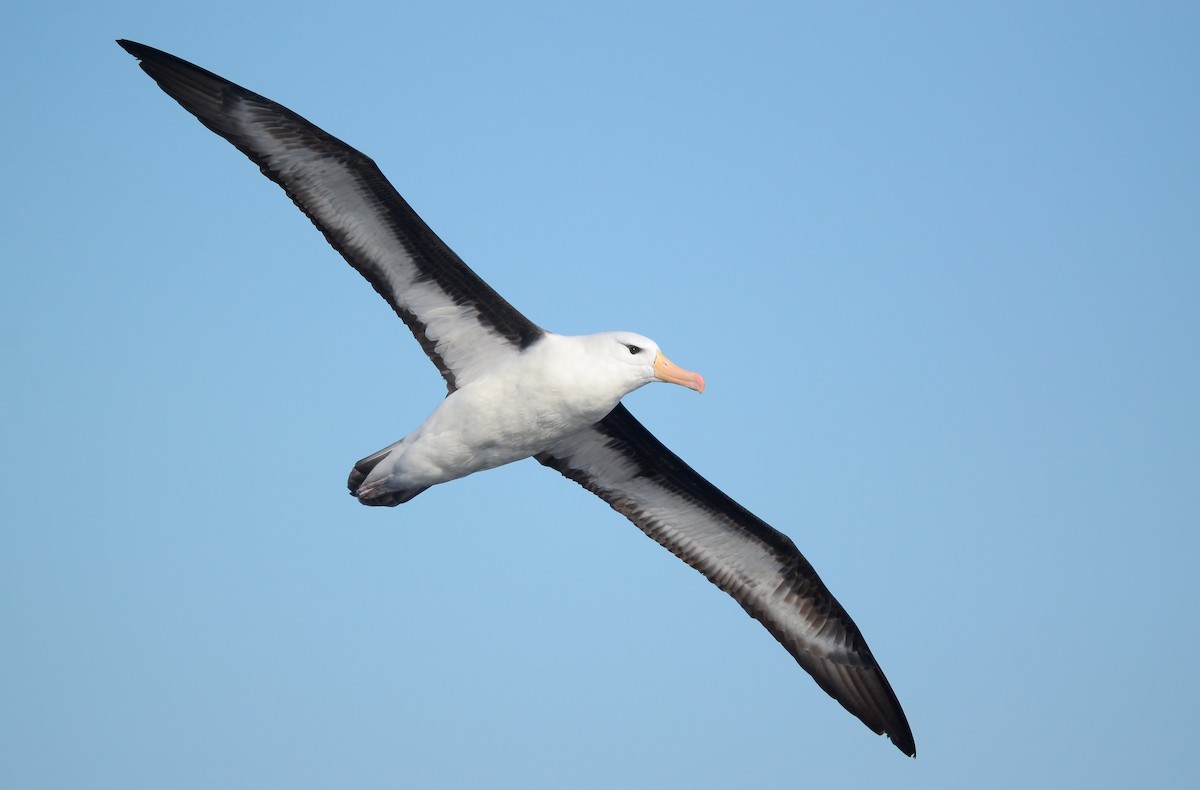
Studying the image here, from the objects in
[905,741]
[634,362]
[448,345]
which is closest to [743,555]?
[905,741]

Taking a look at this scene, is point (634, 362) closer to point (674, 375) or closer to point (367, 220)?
point (674, 375)

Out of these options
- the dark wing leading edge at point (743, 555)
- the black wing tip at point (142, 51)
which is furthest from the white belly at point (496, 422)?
the black wing tip at point (142, 51)

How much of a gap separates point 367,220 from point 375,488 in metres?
2.26

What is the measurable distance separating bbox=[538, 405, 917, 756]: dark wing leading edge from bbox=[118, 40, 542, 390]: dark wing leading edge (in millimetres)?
1580

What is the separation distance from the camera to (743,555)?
1311 centimetres

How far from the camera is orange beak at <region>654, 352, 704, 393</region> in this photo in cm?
1068

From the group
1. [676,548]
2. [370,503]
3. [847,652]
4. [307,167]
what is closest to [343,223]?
[307,167]

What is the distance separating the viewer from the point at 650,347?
1066 centimetres

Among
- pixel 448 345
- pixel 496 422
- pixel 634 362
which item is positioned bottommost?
pixel 496 422

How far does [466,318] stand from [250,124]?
2404 mm

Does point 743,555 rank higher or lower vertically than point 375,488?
higher

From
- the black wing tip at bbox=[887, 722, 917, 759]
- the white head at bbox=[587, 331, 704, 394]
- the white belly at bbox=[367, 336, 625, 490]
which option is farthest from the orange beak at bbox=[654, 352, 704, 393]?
the black wing tip at bbox=[887, 722, 917, 759]

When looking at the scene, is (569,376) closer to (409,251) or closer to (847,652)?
(409,251)

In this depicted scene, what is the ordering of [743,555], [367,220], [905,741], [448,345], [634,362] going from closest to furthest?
[634,362] < [367,220] < [448,345] < [905,741] < [743,555]
